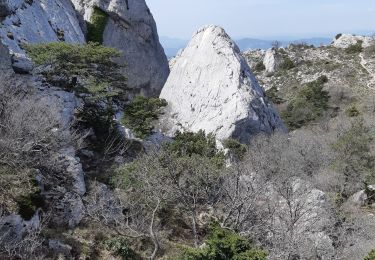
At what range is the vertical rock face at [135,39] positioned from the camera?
33406mm

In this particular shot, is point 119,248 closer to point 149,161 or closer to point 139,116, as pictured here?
point 149,161

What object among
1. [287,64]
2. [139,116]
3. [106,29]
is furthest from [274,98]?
[139,116]

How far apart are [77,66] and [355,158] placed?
1584 cm

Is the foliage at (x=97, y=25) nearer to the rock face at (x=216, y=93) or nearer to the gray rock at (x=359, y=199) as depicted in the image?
the rock face at (x=216, y=93)

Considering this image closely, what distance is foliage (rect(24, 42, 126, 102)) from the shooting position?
17.8 metres

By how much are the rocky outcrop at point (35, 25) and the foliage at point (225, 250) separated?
12.5 m

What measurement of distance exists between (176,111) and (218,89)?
11.3 ft

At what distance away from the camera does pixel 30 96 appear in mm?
15578

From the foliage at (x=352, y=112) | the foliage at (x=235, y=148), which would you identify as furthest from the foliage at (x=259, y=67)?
the foliage at (x=235, y=148)

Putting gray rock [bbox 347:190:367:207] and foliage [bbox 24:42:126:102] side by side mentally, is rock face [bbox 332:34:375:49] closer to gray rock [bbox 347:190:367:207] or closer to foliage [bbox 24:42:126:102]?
gray rock [bbox 347:190:367:207]

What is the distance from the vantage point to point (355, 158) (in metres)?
24.6

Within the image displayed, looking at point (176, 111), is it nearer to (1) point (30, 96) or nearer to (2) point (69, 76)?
(2) point (69, 76)

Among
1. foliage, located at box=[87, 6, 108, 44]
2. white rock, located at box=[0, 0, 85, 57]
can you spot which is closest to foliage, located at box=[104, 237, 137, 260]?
white rock, located at box=[0, 0, 85, 57]

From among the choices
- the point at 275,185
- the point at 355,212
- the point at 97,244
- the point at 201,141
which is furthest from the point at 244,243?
the point at 355,212
